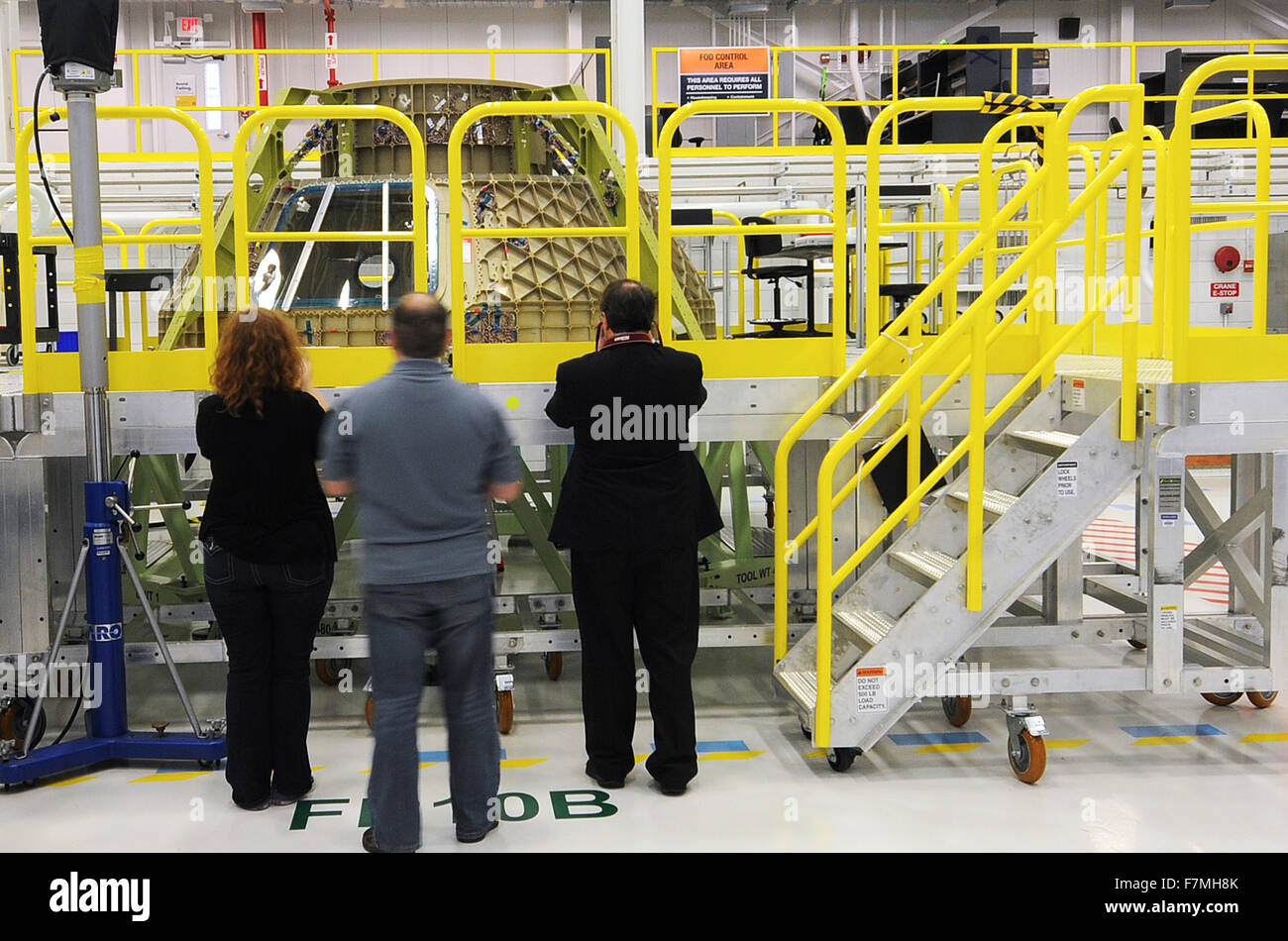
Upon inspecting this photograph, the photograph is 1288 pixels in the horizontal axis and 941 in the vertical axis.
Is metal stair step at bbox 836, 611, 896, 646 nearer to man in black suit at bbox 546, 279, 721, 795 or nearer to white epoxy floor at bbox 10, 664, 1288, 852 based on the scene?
white epoxy floor at bbox 10, 664, 1288, 852

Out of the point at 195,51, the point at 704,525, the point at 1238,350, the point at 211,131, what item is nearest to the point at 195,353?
the point at 704,525

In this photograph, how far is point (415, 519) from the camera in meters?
3.88

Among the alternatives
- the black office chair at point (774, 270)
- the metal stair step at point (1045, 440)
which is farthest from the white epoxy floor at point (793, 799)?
the black office chair at point (774, 270)

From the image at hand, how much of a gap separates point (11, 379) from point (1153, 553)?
18.2ft

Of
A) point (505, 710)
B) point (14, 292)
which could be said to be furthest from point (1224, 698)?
point (14, 292)

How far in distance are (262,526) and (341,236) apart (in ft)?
4.12

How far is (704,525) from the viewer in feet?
16.3

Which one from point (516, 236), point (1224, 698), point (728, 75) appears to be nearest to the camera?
point (516, 236)

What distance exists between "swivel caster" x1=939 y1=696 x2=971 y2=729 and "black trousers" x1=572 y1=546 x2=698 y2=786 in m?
1.51

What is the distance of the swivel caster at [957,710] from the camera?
225 inches

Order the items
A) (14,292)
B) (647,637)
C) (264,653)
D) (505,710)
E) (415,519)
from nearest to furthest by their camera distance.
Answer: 1. (415,519)
2. (264,653)
3. (647,637)
4. (505,710)
5. (14,292)

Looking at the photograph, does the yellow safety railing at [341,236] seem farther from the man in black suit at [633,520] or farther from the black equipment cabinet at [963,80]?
the black equipment cabinet at [963,80]

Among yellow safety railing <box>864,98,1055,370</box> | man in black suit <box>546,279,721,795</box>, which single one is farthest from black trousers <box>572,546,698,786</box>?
yellow safety railing <box>864,98,1055,370</box>

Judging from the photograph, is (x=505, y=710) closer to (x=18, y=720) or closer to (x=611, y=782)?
(x=611, y=782)
